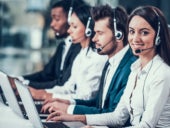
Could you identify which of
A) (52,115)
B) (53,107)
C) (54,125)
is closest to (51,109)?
(53,107)

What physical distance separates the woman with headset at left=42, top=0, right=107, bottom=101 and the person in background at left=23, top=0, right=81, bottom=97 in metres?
0.14

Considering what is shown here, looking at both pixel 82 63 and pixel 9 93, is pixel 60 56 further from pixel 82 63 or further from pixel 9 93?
pixel 9 93

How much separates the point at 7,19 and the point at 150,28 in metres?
4.92

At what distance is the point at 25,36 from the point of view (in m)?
8.03

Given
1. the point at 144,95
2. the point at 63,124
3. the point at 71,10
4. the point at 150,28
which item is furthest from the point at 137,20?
the point at 71,10

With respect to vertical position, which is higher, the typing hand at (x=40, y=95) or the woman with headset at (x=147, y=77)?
the woman with headset at (x=147, y=77)

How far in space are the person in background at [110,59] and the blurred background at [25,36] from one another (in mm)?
3305

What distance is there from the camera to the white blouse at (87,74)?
3576mm

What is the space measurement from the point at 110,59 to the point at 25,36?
16.1 ft

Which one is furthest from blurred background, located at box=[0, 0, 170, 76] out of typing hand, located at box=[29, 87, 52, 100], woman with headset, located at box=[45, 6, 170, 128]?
woman with headset, located at box=[45, 6, 170, 128]

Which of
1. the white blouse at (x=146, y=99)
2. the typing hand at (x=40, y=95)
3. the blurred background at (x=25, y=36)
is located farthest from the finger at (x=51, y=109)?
the blurred background at (x=25, y=36)

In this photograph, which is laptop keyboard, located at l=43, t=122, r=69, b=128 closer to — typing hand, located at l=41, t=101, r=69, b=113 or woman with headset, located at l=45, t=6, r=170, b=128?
woman with headset, located at l=45, t=6, r=170, b=128

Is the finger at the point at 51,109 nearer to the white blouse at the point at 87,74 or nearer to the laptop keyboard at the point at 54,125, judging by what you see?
the laptop keyboard at the point at 54,125

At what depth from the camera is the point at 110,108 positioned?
10.2ft
